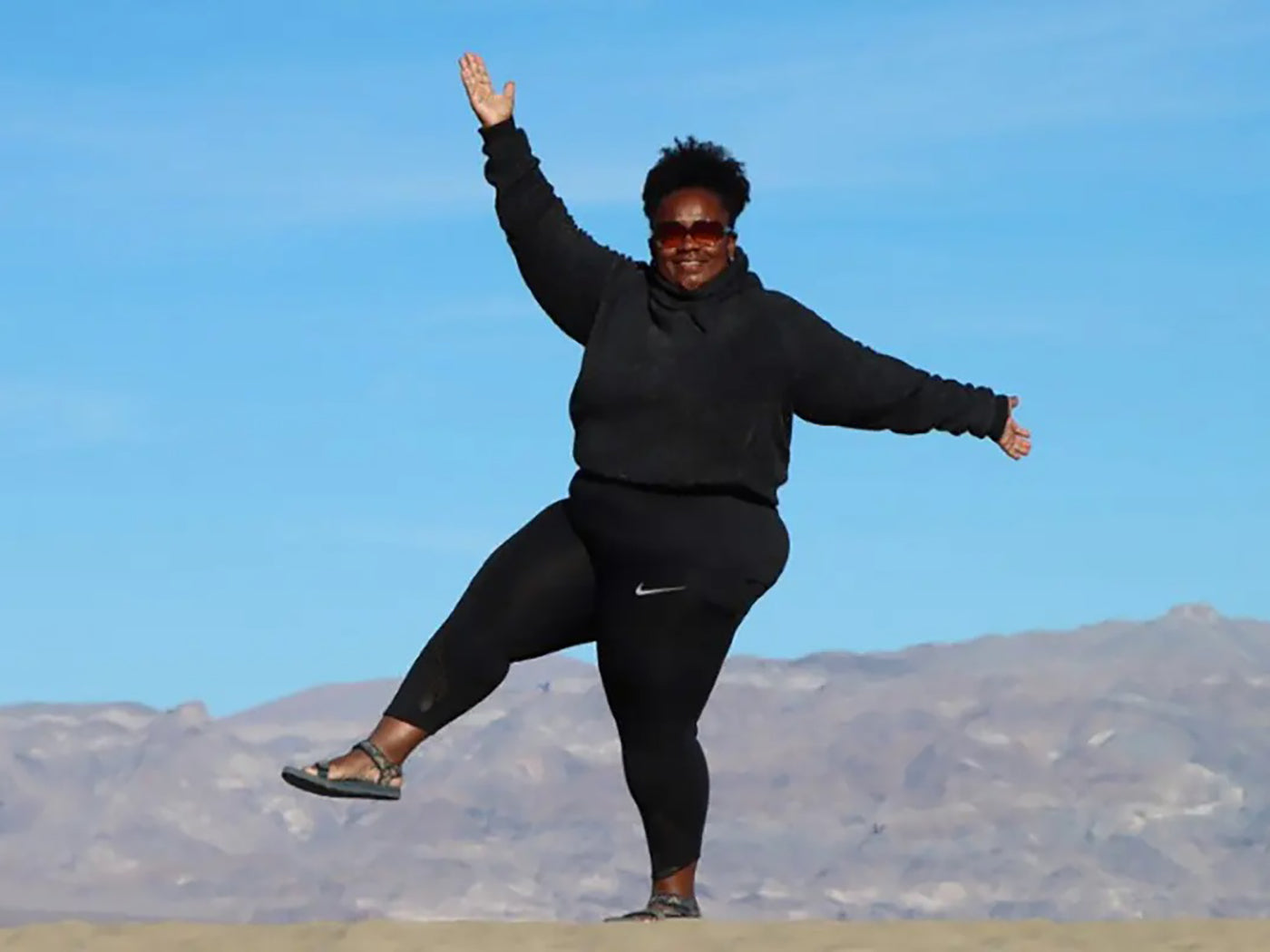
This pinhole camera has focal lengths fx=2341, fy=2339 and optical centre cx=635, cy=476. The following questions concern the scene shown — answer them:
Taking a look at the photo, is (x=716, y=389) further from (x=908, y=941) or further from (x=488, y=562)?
(x=908, y=941)

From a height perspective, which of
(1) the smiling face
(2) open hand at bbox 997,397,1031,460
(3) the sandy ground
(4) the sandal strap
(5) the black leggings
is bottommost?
(3) the sandy ground

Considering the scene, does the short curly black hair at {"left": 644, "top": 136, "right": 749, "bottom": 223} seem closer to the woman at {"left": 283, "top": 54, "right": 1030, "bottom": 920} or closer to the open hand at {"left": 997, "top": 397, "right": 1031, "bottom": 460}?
the woman at {"left": 283, "top": 54, "right": 1030, "bottom": 920}

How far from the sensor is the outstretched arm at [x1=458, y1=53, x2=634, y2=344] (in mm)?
8508

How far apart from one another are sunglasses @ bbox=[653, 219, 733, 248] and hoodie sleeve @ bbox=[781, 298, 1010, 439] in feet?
1.28

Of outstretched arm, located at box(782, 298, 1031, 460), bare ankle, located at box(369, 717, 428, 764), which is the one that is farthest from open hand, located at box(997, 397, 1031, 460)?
bare ankle, located at box(369, 717, 428, 764)

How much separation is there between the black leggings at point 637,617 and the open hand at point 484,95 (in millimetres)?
1379

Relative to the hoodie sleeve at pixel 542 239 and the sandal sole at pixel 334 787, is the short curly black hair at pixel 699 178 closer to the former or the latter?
the hoodie sleeve at pixel 542 239

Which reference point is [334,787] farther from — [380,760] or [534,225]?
[534,225]

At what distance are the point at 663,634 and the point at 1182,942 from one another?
6.68 feet

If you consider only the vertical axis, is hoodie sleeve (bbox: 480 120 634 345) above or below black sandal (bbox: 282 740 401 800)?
above

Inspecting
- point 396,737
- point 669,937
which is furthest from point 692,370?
point 669,937

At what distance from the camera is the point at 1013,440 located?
28.0 ft

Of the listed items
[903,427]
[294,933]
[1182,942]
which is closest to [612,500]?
[903,427]

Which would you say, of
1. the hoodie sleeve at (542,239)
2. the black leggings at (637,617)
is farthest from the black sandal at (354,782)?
the hoodie sleeve at (542,239)
